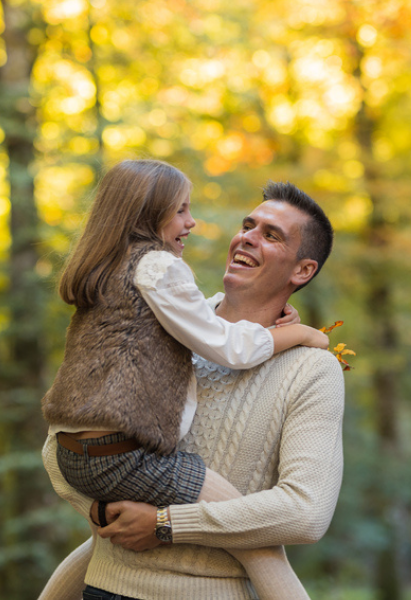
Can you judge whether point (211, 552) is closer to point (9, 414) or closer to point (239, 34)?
point (9, 414)

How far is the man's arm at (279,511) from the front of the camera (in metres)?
1.87

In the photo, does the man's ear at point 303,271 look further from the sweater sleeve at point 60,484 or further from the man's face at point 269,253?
the sweater sleeve at point 60,484

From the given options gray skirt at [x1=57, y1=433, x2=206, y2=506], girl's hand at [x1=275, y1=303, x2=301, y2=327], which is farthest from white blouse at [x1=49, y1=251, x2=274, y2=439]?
girl's hand at [x1=275, y1=303, x2=301, y2=327]

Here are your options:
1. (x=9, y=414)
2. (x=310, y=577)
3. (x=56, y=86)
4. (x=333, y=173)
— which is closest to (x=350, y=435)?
(x=310, y=577)

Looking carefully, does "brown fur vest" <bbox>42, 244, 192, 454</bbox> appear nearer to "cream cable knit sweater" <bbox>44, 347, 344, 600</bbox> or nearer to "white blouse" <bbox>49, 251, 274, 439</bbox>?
"white blouse" <bbox>49, 251, 274, 439</bbox>

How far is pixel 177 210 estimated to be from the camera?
2.29 metres

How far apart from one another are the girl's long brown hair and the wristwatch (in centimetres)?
68

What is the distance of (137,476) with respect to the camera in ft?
6.29

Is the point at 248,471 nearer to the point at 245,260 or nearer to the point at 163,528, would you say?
the point at 163,528

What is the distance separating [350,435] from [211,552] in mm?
9132

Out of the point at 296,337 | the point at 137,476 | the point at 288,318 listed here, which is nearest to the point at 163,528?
the point at 137,476

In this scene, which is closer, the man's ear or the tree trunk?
the man's ear

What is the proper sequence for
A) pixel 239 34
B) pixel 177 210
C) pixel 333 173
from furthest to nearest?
pixel 333 173 < pixel 239 34 < pixel 177 210

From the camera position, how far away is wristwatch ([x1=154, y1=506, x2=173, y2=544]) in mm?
1908
